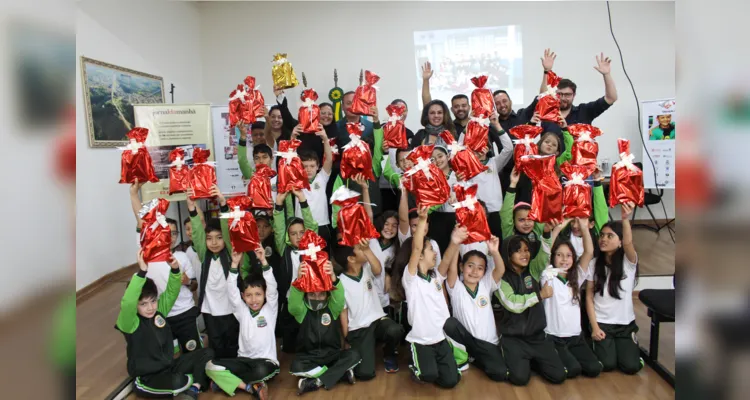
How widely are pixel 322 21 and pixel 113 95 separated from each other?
109 inches

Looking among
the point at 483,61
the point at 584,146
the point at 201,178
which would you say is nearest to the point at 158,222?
the point at 201,178

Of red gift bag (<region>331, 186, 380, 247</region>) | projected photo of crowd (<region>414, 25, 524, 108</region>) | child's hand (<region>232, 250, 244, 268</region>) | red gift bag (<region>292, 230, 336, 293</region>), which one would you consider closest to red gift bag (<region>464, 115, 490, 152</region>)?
red gift bag (<region>331, 186, 380, 247</region>)

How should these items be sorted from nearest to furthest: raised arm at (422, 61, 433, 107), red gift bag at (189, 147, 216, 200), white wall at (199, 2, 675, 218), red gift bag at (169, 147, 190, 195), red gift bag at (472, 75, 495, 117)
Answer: red gift bag at (189, 147, 216, 200) < red gift bag at (169, 147, 190, 195) < red gift bag at (472, 75, 495, 117) < raised arm at (422, 61, 433, 107) < white wall at (199, 2, 675, 218)

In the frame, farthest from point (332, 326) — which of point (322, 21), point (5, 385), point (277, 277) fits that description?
point (322, 21)

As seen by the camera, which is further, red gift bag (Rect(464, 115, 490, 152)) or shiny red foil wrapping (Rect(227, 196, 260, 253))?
red gift bag (Rect(464, 115, 490, 152))

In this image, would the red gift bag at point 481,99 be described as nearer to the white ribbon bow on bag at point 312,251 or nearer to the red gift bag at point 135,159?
the white ribbon bow on bag at point 312,251

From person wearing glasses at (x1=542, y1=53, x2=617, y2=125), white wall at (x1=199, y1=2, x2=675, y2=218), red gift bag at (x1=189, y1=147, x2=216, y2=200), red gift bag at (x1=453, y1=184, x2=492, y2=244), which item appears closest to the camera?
red gift bag at (x1=453, y1=184, x2=492, y2=244)

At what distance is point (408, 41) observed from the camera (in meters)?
5.89

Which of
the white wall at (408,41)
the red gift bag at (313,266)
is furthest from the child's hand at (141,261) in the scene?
the white wall at (408,41)

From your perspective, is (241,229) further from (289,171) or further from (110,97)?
(110,97)

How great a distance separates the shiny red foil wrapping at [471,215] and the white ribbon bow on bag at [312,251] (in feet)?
2.50

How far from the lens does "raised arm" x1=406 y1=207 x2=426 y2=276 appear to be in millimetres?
2354

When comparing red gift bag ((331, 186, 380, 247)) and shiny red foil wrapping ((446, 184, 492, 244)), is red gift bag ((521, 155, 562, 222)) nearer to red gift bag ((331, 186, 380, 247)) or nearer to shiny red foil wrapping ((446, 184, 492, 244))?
shiny red foil wrapping ((446, 184, 492, 244))

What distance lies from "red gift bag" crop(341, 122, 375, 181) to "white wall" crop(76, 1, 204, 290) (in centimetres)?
215
